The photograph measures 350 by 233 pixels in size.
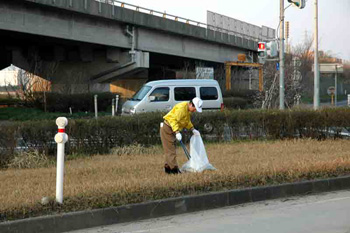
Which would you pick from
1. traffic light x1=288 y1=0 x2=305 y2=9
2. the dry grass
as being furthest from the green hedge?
traffic light x1=288 y1=0 x2=305 y2=9

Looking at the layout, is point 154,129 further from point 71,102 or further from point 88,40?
point 88,40

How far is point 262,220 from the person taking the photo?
275 inches

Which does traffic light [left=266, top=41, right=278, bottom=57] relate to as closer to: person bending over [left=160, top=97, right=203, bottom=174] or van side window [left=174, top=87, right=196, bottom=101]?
van side window [left=174, top=87, right=196, bottom=101]

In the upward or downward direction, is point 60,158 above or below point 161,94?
below

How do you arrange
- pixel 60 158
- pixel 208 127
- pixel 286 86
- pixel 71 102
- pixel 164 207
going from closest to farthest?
pixel 60 158 → pixel 164 207 → pixel 208 127 → pixel 71 102 → pixel 286 86

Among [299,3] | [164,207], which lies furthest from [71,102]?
[164,207]

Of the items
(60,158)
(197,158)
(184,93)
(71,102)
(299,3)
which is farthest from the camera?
(71,102)

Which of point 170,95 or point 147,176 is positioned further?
point 170,95

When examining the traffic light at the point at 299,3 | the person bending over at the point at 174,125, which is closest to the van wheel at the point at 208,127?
the person bending over at the point at 174,125

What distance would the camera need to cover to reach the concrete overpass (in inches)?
1038

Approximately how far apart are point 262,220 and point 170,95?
39.7 ft

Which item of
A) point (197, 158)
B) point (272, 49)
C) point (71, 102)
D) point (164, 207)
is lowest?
point (164, 207)

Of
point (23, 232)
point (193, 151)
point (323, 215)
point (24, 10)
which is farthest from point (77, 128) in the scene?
point (24, 10)

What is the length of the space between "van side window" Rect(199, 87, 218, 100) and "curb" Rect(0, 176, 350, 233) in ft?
33.9
